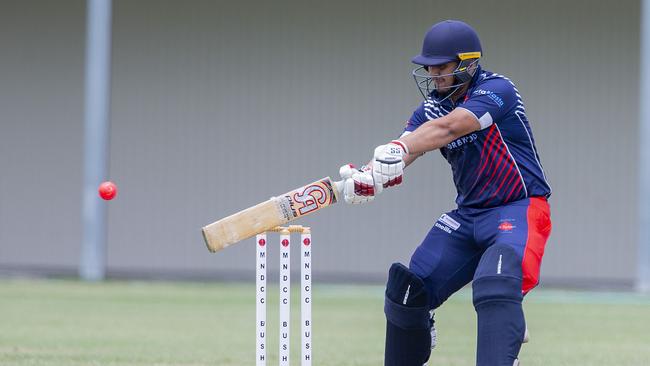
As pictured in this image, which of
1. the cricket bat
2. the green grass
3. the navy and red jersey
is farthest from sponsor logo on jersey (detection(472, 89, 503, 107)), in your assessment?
the green grass

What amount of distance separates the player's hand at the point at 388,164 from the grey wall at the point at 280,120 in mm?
9973

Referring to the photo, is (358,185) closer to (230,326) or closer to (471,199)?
(471,199)

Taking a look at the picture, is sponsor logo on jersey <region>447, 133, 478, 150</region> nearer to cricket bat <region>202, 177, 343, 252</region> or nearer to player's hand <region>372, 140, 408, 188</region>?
player's hand <region>372, 140, 408, 188</region>

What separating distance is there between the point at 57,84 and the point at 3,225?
1935 mm

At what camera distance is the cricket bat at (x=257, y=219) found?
16.5 ft

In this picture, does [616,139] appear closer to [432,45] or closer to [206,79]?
[206,79]

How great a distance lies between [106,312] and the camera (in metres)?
10.2

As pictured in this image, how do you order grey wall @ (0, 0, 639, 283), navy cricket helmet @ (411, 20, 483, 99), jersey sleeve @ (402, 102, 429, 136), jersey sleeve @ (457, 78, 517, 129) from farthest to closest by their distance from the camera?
1. grey wall @ (0, 0, 639, 283)
2. jersey sleeve @ (402, 102, 429, 136)
3. navy cricket helmet @ (411, 20, 483, 99)
4. jersey sleeve @ (457, 78, 517, 129)

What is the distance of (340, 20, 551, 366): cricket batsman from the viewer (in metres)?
5.00

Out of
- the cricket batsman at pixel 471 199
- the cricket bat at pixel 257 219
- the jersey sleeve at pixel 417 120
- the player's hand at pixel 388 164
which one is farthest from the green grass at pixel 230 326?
the player's hand at pixel 388 164

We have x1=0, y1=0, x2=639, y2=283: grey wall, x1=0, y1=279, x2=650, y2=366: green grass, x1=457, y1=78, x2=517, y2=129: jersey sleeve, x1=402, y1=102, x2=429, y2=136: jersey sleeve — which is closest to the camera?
x1=457, y1=78, x2=517, y2=129: jersey sleeve

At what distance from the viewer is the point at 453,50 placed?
5.34m

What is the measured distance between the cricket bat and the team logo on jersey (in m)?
0.80

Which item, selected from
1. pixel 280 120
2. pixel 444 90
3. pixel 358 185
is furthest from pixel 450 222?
pixel 280 120
